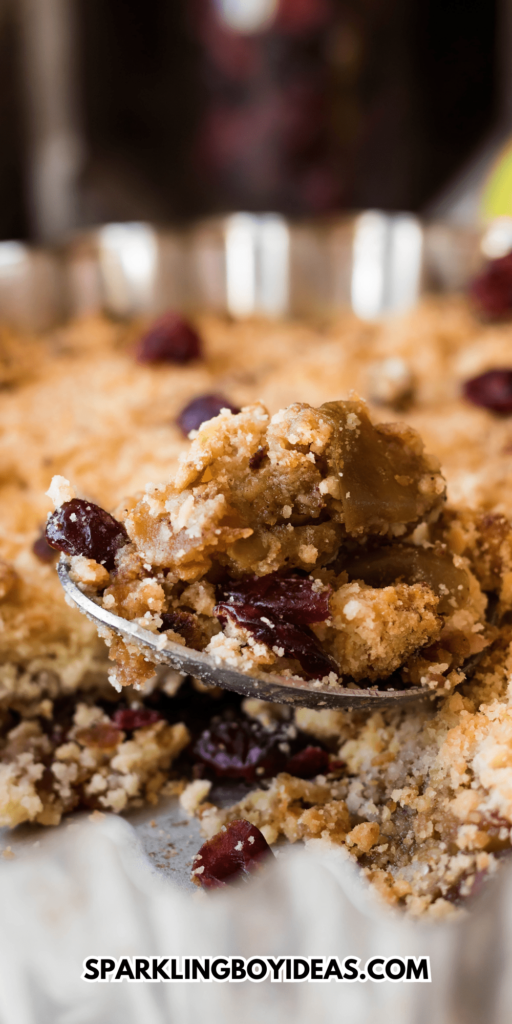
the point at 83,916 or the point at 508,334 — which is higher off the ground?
the point at 508,334

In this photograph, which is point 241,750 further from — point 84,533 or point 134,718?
point 84,533

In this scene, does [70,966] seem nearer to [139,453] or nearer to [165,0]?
[139,453]

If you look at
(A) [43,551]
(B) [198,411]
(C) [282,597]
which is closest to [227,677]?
(C) [282,597]

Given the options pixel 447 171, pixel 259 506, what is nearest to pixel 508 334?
pixel 259 506

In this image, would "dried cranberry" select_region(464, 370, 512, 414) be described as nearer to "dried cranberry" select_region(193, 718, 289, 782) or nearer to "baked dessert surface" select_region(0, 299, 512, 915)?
"baked dessert surface" select_region(0, 299, 512, 915)

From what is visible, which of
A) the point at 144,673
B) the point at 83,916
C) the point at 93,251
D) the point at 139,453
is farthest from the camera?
the point at 93,251

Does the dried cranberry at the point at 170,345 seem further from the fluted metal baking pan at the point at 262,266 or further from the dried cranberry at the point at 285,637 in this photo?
the dried cranberry at the point at 285,637

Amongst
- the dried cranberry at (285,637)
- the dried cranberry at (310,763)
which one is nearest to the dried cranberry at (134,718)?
the dried cranberry at (310,763)
